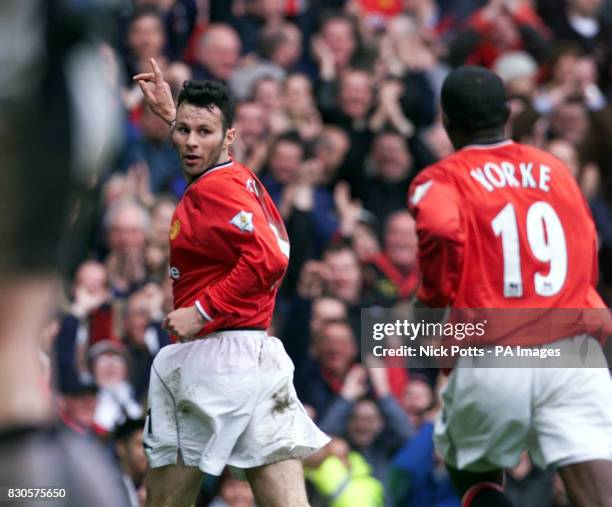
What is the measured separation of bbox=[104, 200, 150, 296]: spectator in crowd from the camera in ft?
34.1

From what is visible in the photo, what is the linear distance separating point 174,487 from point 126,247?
13.7 feet

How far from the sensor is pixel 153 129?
11312mm

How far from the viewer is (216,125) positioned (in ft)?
21.9

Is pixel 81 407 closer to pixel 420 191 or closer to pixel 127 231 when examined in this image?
pixel 127 231

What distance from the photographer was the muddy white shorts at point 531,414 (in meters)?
6.30

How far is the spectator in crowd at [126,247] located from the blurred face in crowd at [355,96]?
276 cm

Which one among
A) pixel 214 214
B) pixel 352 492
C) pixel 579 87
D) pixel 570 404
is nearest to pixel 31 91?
pixel 214 214

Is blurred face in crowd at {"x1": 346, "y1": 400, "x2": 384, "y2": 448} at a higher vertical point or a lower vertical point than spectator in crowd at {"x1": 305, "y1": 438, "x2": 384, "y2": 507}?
higher

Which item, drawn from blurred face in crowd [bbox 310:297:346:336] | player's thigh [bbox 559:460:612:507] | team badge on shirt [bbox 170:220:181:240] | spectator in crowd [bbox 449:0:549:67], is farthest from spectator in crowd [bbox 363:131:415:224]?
player's thigh [bbox 559:460:612:507]

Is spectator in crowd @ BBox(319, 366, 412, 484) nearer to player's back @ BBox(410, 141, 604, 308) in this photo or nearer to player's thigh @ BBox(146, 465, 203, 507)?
player's thigh @ BBox(146, 465, 203, 507)

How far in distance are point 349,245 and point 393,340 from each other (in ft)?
4.32

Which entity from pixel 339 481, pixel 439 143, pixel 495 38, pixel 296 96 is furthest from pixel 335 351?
pixel 495 38

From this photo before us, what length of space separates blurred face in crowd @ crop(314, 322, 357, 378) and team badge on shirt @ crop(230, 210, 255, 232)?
4019 mm
